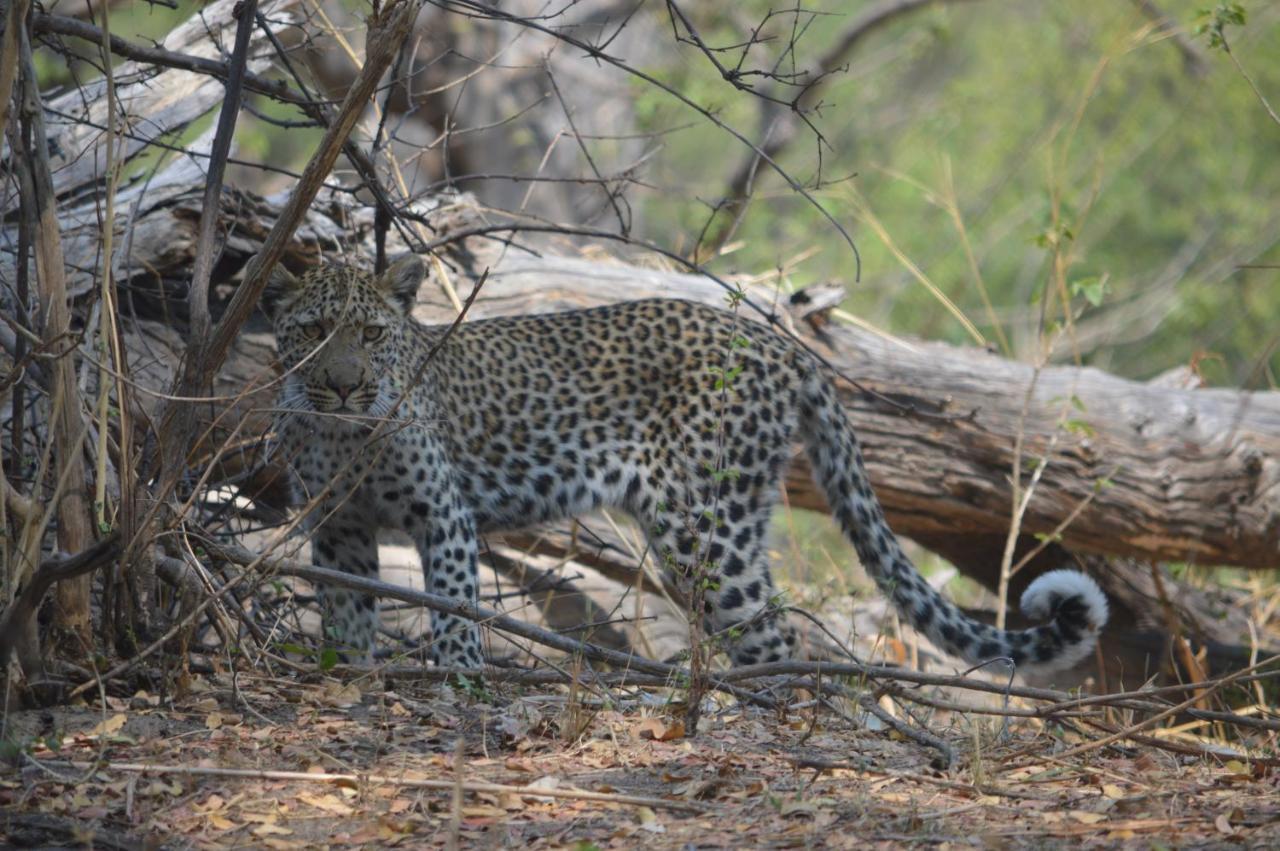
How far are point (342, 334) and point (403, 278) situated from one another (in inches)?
18.1

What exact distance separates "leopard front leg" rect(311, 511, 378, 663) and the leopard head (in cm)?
57

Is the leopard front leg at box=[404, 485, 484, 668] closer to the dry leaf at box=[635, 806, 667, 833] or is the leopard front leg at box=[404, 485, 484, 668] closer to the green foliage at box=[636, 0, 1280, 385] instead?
the dry leaf at box=[635, 806, 667, 833]

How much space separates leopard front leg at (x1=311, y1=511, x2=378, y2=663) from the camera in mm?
6484

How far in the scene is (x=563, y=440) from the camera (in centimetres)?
716

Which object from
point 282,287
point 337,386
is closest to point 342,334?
point 337,386

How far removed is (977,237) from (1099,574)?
12197mm

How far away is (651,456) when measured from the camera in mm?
7117

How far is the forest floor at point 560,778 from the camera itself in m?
3.79

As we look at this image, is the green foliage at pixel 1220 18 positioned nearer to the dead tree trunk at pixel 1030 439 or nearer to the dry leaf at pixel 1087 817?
the dead tree trunk at pixel 1030 439

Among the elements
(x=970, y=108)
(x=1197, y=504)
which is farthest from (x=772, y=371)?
(x=970, y=108)

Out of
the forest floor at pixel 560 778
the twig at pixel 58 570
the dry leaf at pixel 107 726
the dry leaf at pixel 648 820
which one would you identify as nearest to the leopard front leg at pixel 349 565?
the forest floor at pixel 560 778

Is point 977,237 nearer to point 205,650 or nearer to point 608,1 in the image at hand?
point 608,1

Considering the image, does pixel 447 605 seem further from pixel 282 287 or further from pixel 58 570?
pixel 282 287

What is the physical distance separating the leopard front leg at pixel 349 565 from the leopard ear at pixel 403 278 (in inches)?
40.7
